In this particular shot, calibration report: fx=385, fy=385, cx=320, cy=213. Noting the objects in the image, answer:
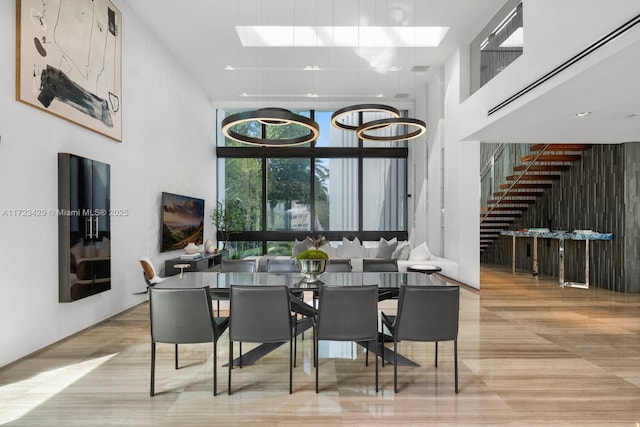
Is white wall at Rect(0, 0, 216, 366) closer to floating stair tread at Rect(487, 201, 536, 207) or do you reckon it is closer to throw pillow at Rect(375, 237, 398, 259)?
throw pillow at Rect(375, 237, 398, 259)

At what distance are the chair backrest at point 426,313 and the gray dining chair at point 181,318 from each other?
139 cm

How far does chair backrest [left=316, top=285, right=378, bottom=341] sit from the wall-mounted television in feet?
15.5

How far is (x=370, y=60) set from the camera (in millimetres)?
7633

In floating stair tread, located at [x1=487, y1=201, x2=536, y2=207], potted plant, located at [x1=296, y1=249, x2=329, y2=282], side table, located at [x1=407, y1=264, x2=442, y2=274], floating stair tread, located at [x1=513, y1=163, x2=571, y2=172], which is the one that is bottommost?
side table, located at [x1=407, y1=264, x2=442, y2=274]

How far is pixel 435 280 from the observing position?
3.48m

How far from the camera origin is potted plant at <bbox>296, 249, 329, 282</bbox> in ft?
11.1

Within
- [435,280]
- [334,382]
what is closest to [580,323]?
[435,280]

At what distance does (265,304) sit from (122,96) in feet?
13.8

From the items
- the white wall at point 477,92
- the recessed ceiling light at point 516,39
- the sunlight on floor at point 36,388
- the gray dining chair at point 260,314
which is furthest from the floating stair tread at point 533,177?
the sunlight on floor at point 36,388

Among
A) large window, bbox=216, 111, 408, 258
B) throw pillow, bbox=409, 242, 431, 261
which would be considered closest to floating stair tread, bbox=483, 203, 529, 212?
large window, bbox=216, 111, 408, 258

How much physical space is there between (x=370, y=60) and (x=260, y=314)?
6300 millimetres

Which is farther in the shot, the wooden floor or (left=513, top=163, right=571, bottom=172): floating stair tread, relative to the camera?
(left=513, top=163, right=571, bottom=172): floating stair tread

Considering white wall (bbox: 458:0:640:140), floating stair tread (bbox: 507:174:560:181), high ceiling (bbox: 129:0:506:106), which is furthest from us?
floating stair tread (bbox: 507:174:560:181)

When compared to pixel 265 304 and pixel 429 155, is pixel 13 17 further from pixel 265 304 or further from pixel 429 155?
pixel 429 155
